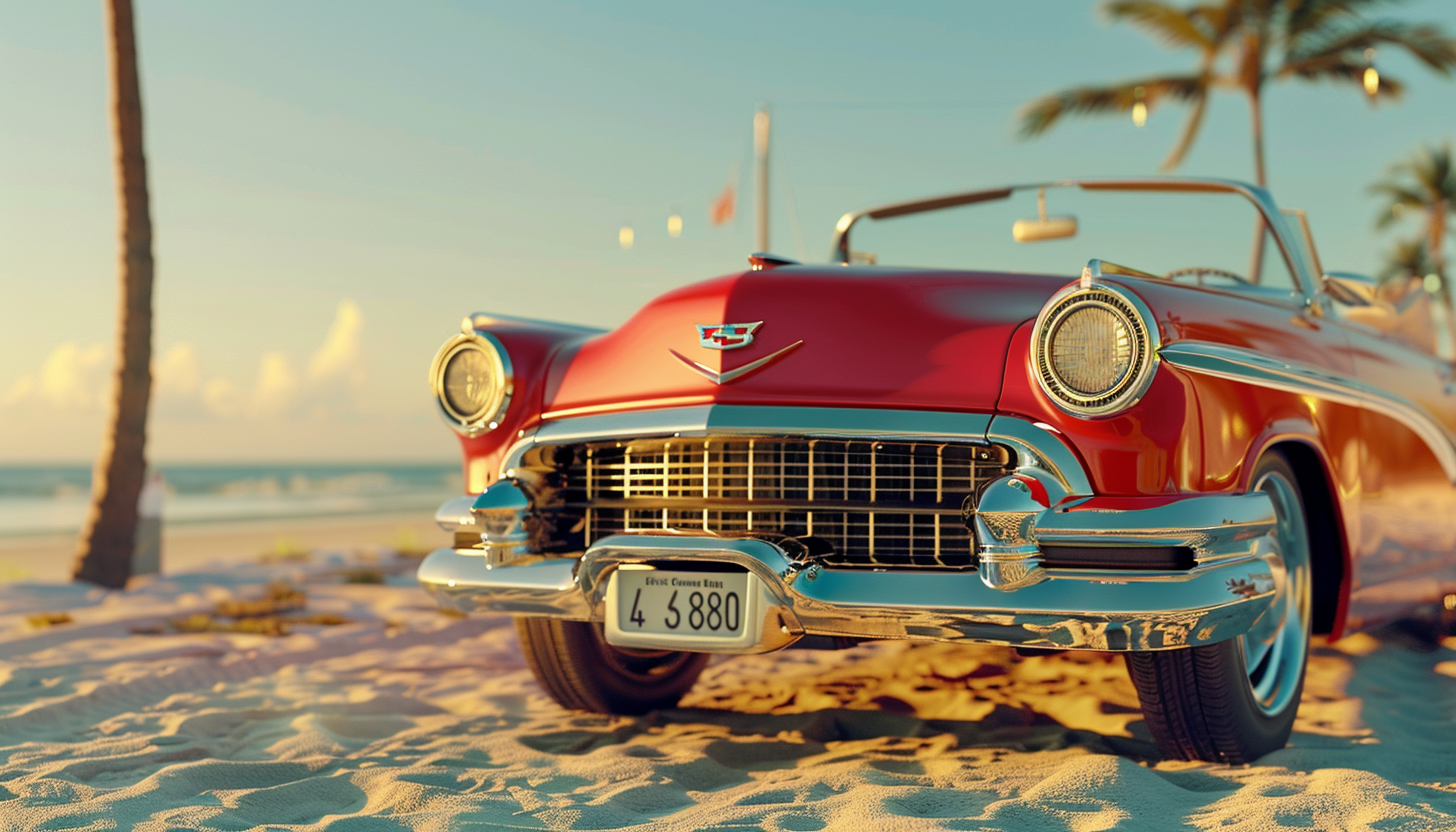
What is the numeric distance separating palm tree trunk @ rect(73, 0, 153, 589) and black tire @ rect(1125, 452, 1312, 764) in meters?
6.13

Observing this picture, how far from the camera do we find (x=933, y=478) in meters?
2.64

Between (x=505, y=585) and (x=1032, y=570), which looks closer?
(x=1032, y=570)

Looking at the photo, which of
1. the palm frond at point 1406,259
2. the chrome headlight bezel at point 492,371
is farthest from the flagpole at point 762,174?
the palm frond at point 1406,259

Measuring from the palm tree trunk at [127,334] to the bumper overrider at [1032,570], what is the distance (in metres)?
5.34

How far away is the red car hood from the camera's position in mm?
2666

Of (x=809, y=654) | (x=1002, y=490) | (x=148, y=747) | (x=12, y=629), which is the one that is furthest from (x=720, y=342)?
(x=12, y=629)

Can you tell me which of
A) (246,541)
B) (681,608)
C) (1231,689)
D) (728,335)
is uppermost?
(728,335)

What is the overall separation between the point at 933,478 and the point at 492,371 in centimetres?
127

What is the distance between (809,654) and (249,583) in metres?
3.95

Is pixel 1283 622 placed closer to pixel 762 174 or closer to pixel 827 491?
pixel 827 491

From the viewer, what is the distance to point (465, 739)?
10.6ft

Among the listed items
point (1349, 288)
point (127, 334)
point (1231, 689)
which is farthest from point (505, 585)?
point (127, 334)

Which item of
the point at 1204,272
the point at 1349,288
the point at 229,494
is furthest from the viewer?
the point at 229,494

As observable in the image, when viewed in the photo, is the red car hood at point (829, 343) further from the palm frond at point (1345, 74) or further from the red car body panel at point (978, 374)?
the palm frond at point (1345, 74)
